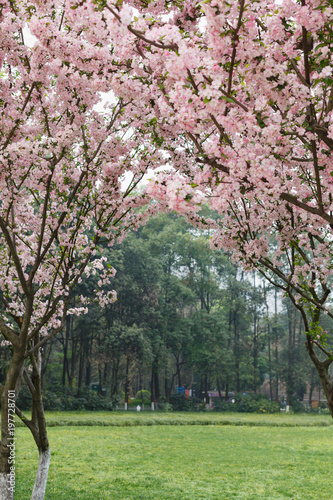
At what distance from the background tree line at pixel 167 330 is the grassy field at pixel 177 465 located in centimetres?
790

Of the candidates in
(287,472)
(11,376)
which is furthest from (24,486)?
(287,472)

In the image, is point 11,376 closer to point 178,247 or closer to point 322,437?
point 322,437

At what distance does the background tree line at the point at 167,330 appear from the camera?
25.3 metres

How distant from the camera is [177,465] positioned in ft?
34.8

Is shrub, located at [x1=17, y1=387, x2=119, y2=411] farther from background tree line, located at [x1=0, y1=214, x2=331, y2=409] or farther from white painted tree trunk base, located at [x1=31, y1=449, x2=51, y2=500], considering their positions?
white painted tree trunk base, located at [x1=31, y1=449, x2=51, y2=500]

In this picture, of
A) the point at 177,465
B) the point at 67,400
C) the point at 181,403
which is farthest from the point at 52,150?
the point at 181,403

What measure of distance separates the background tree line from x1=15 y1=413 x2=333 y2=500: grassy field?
790 cm

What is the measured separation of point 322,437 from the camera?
17453mm

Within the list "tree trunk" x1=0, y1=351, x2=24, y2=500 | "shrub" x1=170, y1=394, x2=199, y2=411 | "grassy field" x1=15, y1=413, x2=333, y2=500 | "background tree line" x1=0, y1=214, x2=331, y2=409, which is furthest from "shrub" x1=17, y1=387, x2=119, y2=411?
"tree trunk" x1=0, y1=351, x2=24, y2=500

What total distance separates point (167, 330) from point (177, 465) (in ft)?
64.1

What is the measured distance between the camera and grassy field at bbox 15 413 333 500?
8.14 m

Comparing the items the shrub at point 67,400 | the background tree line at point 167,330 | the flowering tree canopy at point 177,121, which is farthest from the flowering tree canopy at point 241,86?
the shrub at point 67,400

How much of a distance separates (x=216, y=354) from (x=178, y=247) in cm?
873

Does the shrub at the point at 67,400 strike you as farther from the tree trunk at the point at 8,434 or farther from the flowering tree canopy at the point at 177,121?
the tree trunk at the point at 8,434
